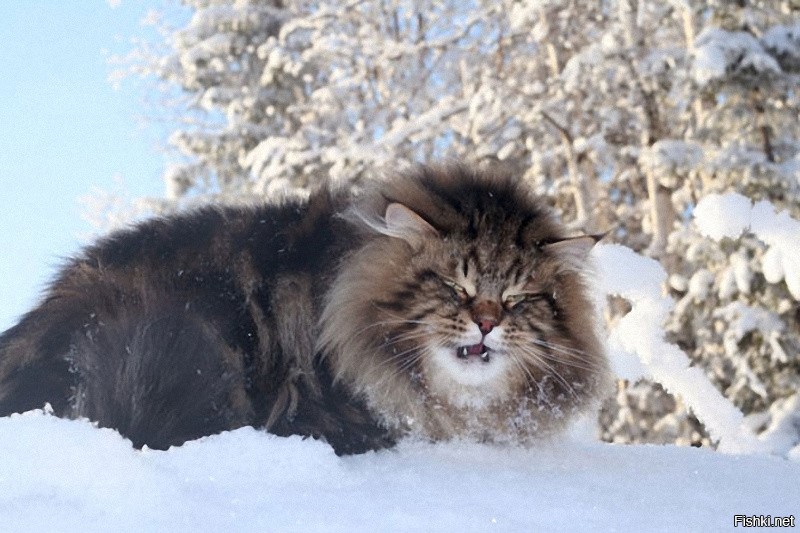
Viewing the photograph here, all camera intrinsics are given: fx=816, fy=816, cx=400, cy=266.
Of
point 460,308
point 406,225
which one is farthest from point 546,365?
point 406,225

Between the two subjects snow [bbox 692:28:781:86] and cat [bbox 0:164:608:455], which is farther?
snow [bbox 692:28:781:86]

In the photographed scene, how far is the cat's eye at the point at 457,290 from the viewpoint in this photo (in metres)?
2.69

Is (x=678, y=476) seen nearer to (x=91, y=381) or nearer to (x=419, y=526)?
(x=419, y=526)

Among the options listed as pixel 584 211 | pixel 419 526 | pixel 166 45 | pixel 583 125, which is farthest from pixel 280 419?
pixel 166 45

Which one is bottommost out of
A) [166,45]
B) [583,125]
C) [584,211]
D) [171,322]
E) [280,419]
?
[584,211]

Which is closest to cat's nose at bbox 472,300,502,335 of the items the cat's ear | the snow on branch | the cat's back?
the cat's ear

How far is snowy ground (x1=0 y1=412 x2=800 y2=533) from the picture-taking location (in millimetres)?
1646

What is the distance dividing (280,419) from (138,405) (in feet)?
1.49

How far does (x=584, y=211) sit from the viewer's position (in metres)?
10.9

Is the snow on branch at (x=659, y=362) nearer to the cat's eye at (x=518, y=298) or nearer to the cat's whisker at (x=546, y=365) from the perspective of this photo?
the cat's whisker at (x=546, y=365)

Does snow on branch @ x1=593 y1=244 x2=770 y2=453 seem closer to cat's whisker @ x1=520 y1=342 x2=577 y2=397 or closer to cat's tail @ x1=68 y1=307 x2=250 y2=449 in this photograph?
cat's whisker @ x1=520 y1=342 x2=577 y2=397

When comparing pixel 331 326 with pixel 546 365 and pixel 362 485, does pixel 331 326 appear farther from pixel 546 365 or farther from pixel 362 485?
pixel 362 485

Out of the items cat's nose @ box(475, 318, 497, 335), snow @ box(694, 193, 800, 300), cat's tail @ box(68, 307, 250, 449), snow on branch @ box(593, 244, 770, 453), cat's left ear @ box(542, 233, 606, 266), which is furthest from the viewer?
snow @ box(694, 193, 800, 300)

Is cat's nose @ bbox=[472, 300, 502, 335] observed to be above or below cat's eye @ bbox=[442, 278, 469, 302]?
below
